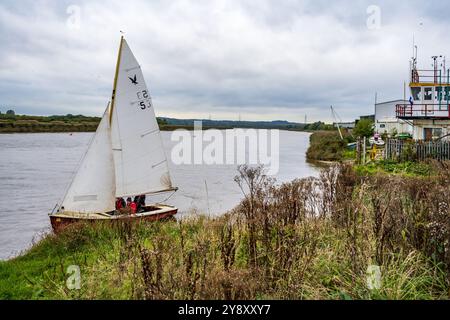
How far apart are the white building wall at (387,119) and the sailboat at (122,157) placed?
95.6ft

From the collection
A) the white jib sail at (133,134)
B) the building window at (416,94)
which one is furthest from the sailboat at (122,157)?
the building window at (416,94)

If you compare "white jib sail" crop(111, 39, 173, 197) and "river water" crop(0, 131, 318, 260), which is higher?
"white jib sail" crop(111, 39, 173, 197)

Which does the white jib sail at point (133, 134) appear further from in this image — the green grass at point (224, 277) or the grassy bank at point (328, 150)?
the grassy bank at point (328, 150)

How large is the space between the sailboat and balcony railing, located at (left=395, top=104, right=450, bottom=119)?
16666 mm

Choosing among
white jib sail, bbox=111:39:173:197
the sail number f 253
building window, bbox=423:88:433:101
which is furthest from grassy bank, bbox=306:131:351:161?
the sail number f 253

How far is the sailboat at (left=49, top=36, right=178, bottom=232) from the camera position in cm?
1574

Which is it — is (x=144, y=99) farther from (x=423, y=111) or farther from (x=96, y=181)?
(x=423, y=111)

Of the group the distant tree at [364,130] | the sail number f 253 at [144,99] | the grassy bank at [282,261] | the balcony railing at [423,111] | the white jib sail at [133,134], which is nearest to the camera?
the grassy bank at [282,261]

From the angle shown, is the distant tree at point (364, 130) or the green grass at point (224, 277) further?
the distant tree at point (364, 130)

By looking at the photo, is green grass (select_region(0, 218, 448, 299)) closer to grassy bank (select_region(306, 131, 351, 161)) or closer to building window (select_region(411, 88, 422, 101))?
building window (select_region(411, 88, 422, 101))

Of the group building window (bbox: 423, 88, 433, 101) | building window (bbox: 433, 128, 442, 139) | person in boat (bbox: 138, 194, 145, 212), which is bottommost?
person in boat (bbox: 138, 194, 145, 212)

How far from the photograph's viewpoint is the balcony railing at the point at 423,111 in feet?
88.4
